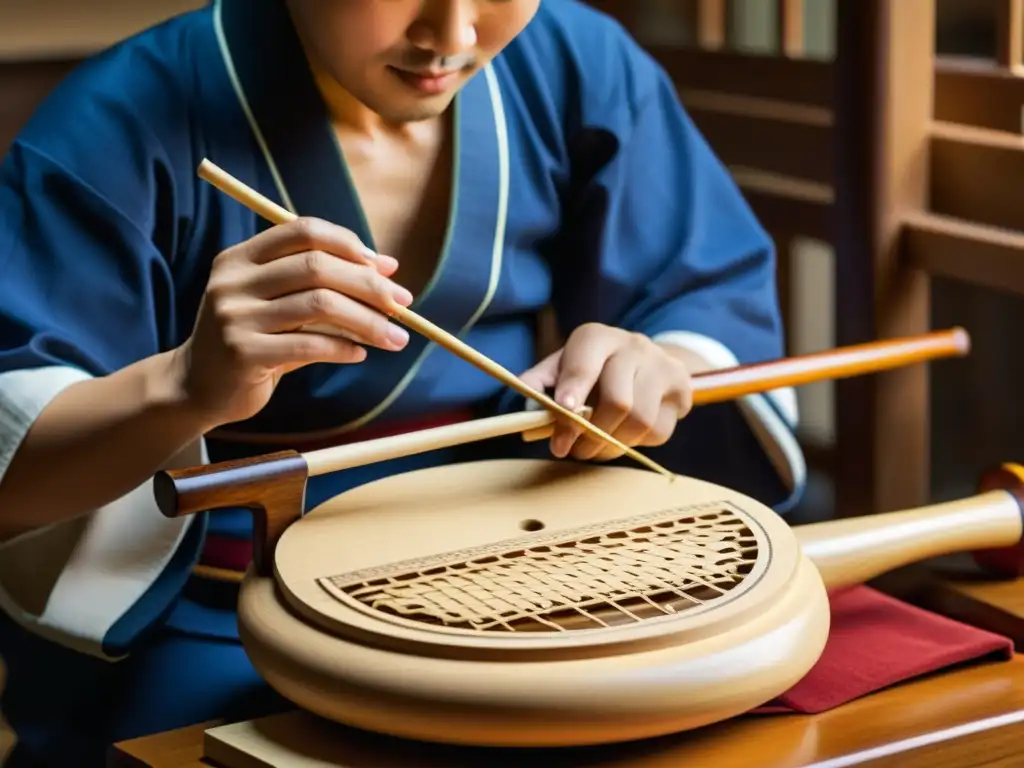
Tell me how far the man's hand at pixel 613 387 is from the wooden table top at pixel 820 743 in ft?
0.68

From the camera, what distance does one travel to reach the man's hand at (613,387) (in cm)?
101

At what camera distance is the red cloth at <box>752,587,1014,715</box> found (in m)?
0.95

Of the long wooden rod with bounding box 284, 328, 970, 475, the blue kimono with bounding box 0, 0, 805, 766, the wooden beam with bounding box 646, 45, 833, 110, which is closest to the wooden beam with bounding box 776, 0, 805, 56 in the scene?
the wooden beam with bounding box 646, 45, 833, 110

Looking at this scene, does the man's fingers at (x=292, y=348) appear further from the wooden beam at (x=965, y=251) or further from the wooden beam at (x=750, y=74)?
the wooden beam at (x=750, y=74)

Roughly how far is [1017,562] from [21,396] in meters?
0.71

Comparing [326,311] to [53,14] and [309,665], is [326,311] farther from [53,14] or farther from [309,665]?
[53,14]

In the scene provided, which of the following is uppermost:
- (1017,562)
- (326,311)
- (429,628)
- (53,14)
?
(53,14)

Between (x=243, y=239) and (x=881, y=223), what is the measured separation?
64 centimetres

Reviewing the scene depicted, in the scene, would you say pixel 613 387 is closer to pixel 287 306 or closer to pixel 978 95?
pixel 287 306

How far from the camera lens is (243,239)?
1134mm

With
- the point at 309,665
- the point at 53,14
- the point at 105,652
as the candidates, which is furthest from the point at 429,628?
the point at 53,14

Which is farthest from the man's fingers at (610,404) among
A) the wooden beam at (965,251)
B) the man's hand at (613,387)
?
the wooden beam at (965,251)

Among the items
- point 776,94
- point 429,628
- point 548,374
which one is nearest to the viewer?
point 429,628

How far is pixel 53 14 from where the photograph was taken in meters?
1.63
